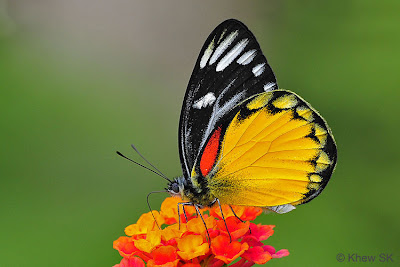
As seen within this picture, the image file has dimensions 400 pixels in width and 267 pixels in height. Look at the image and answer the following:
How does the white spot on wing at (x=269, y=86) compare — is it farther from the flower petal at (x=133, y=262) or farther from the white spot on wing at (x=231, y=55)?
the flower petal at (x=133, y=262)

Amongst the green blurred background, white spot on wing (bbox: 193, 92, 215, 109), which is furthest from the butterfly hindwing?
the green blurred background

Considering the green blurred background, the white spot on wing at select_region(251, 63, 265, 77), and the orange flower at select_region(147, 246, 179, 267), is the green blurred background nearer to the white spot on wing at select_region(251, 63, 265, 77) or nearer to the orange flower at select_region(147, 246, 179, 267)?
the white spot on wing at select_region(251, 63, 265, 77)

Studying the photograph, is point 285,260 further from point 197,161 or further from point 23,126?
point 23,126

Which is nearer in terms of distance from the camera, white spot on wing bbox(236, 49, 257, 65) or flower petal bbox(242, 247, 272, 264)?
flower petal bbox(242, 247, 272, 264)

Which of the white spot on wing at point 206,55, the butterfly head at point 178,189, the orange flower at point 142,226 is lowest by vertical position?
the orange flower at point 142,226

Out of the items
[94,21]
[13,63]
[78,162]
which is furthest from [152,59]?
[78,162]

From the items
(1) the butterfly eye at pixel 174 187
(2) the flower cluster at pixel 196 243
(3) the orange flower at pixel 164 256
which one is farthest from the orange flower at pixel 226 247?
(1) the butterfly eye at pixel 174 187

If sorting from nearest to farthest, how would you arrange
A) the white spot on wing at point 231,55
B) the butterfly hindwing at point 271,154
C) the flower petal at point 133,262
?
the flower petal at point 133,262 < the butterfly hindwing at point 271,154 < the white spot on wing at point 231,55

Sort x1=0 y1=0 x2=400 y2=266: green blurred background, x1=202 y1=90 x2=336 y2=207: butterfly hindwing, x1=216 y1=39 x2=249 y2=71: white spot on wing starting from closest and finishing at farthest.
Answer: x1=202 y1=90 x2=336 y2=207: butterfly hindwing
x1=216 y1=39 x2=249 y2=71: white spot on wing
x1=0 y1=0 x2=400 y2=266: green blurred background
